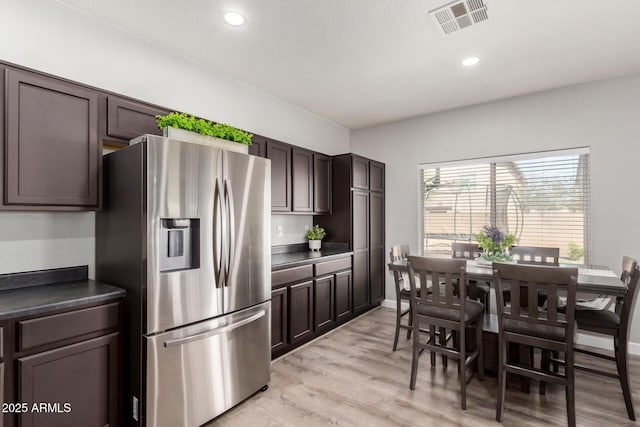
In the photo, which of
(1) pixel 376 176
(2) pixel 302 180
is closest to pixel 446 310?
(2) pixel 302 180

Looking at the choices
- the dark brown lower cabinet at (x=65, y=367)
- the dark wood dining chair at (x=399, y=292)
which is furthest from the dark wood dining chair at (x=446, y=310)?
the dark brown lower cabinet at (x=65, y=367)

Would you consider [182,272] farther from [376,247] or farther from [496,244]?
[376,247]

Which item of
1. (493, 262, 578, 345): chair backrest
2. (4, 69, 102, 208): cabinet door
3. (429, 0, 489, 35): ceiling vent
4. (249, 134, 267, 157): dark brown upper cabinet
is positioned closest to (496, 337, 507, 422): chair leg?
(493, 262, 578, 345): chair backrest

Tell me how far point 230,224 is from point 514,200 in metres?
3.55

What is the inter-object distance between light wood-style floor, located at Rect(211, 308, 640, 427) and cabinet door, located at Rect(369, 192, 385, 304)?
5.01ft

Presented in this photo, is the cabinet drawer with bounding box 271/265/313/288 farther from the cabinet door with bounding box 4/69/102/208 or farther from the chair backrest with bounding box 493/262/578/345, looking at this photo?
the chair backrest with bounding box 493/262/578/345

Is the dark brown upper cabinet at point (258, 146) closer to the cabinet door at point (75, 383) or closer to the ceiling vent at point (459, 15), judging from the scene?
the ceiling vent at point (459, 15)

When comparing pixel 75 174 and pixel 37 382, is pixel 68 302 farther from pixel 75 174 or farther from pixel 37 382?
pixel 75 174

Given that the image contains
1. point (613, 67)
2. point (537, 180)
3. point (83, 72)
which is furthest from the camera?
point (537, 180)

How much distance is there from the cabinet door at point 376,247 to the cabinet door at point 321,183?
71 centimetres

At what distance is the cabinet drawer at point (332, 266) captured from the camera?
357 centimetres

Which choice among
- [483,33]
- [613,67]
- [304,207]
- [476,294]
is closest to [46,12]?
[304,207]

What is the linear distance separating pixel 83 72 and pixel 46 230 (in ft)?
3.82

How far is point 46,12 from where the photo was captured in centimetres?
218
